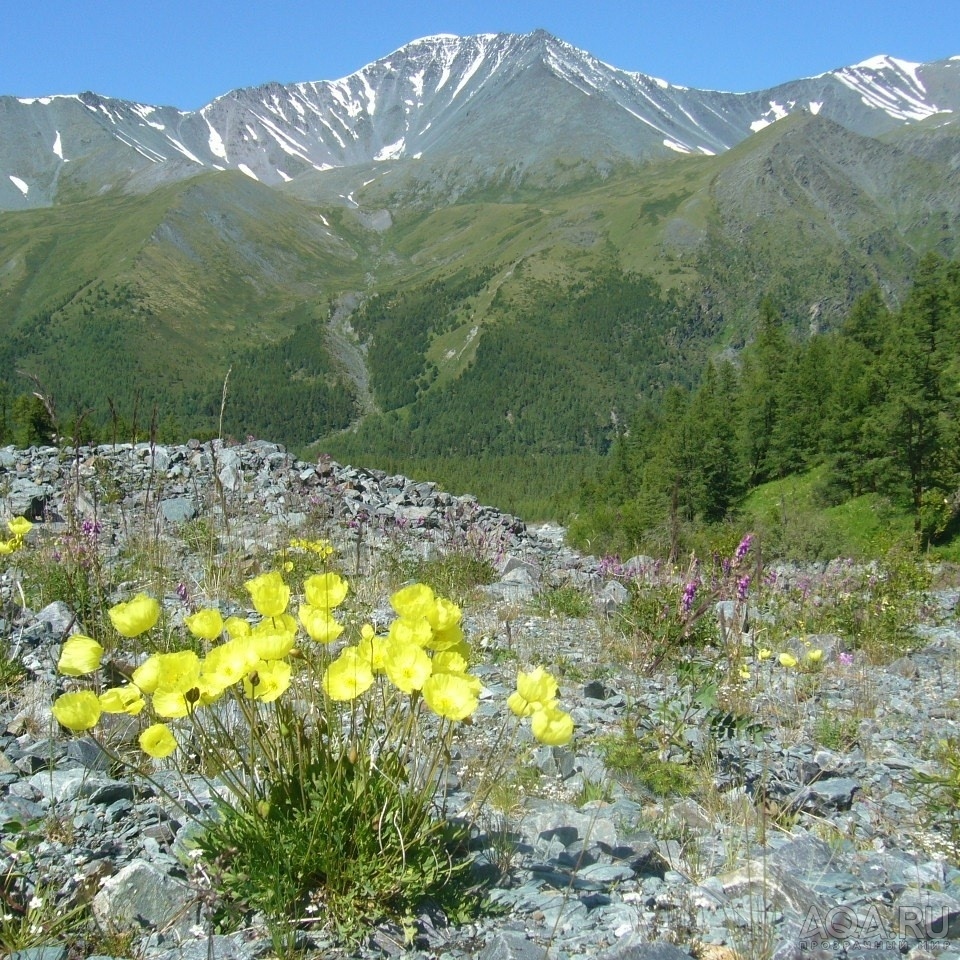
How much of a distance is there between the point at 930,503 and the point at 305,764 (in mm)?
32868

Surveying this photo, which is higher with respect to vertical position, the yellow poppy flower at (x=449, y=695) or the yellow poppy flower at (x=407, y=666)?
the yellow poppy flower at (x=407, y=666)

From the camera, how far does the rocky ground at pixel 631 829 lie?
2836mm

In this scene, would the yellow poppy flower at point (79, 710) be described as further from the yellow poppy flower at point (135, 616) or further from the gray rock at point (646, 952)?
Result: the gray rock at point (646, 952)

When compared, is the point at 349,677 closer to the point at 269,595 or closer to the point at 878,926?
the point at 269,595

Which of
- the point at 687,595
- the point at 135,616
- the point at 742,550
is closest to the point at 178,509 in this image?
the point at 687,595

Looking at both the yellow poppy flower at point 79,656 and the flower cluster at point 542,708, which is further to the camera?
the yellow poppy flower at point 79,656

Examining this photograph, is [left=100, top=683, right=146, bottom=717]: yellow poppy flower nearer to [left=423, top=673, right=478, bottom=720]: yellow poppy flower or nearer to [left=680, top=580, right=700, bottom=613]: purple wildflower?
[left=423, top=673, right=478, bottom=720]: yellow poppy flower

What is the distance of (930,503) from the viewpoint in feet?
98.3

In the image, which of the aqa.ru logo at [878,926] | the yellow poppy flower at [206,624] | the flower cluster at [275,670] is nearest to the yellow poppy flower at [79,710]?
the flower cluster at [275,670]

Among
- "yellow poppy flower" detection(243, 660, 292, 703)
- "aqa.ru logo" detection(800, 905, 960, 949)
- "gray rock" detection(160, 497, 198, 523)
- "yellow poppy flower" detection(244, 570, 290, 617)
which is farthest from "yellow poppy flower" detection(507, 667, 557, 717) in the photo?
"gray rock" detection(160, 497, 198, 523)

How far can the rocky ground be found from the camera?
9.30ft

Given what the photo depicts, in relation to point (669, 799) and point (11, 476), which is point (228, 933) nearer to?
point (669, 799)

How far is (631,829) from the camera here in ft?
12.4

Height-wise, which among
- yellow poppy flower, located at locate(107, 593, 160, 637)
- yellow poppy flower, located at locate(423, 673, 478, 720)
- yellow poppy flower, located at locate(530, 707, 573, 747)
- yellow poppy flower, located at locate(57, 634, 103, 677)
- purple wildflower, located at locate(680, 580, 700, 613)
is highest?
yellow poppy flower, located at locate(107, 593, 160, 637)
